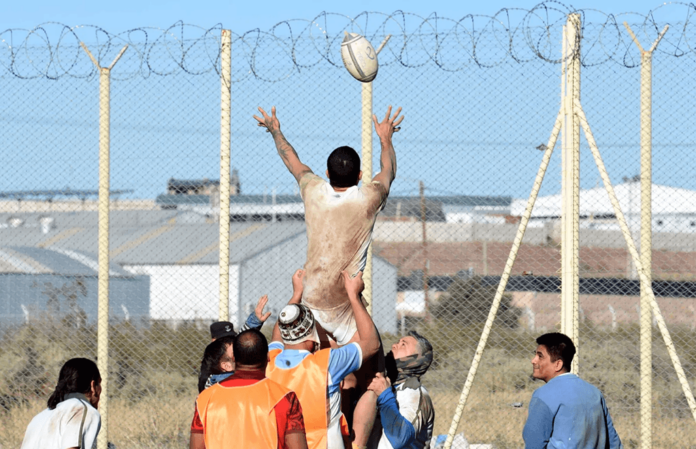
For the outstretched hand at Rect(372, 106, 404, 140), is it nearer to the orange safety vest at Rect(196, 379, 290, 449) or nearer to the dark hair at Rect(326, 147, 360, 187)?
the dark hair at Rect(326, 147, 360, 187)

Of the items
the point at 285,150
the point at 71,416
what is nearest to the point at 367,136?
the point at 285,150

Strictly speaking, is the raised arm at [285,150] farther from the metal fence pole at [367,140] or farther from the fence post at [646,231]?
the fence post at [646,231]

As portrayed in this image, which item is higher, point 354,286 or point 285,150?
point 285,150

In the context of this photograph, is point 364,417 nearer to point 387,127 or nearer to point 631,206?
point 387,127

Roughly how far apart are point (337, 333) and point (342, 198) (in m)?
0.83

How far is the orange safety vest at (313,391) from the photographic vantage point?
429 centimetres

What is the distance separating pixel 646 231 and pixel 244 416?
4619 millimetres

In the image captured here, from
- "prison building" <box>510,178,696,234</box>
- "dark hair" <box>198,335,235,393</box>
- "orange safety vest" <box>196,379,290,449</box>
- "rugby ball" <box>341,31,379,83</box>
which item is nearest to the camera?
"orange safety vest" <box>196,379,290,449</box>

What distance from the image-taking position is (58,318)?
10.4m

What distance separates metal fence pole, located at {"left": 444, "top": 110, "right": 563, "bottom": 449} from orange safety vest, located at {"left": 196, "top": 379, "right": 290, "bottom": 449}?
315 centimetres

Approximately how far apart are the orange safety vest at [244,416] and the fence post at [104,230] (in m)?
3.96

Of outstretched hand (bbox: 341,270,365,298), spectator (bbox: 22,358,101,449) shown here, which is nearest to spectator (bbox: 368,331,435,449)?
outstretched hand (bbox: 341,270,365,298)

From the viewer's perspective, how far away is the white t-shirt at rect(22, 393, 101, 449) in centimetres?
436

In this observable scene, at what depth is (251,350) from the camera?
158 inches
